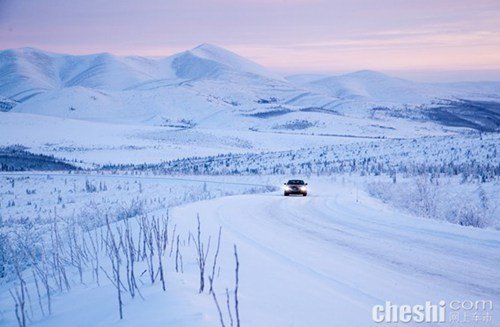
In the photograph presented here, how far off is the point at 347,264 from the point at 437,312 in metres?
2.34

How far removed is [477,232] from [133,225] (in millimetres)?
8507

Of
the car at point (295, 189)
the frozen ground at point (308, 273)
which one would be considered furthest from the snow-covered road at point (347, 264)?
the car at point (295, 189)

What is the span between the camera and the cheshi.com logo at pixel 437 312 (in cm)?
530

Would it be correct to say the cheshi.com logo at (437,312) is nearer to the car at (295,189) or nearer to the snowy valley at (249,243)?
the snowy valley at (249,243)

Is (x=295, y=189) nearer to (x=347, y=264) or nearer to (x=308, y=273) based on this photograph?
(x=347, y=264)

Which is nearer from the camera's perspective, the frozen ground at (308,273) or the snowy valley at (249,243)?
the frozen ground at (308,273)

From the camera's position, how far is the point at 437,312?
5.50m

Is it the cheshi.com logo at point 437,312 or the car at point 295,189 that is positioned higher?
the cheshi.com logo at point 437,312

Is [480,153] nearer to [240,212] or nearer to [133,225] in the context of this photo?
[240,212]

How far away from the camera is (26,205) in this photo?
79.0 ft

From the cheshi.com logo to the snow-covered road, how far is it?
0.46 ft

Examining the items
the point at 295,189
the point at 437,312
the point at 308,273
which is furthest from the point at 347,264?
the point at 295,189

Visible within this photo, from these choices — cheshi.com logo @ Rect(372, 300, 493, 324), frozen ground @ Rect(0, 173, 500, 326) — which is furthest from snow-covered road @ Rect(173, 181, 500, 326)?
cheshi.com logo @ Rect(372, 300, 493, 324)

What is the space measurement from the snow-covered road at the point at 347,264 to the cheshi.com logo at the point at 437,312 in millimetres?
141
